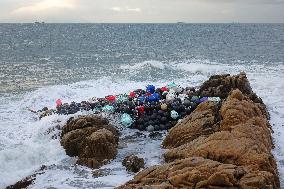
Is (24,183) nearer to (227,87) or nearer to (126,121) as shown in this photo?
(126,121)

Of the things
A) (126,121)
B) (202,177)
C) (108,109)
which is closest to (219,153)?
(202,177)

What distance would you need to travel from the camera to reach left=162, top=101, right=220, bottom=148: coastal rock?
54.4 feet

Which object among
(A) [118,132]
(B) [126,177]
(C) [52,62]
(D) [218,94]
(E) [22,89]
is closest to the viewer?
(B) [126,177]

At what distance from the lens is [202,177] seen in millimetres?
10469

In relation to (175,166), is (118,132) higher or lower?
lower

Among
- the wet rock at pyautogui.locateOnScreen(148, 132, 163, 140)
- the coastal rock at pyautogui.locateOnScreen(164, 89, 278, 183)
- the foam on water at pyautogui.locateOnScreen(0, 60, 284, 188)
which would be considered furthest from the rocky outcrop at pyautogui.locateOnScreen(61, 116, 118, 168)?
the coastal rock at pyautogui.locateOnScreen(164, 89, 278, 183)

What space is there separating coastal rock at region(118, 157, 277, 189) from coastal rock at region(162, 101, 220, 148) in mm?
5148

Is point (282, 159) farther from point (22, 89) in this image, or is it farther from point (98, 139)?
point (22, 89)

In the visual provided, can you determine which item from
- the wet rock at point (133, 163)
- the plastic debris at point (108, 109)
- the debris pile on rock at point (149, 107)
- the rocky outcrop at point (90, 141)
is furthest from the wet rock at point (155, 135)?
the wet rock at point (133, 163)

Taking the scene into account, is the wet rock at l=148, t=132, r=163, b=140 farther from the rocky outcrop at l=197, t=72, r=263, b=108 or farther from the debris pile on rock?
the rocky outcrop at l=197, t=72, r=263, b=108

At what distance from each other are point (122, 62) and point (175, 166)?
42.9 m

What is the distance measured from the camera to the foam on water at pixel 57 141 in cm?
1433

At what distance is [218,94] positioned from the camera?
23.1m

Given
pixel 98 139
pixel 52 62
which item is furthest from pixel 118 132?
pixel 52 62
